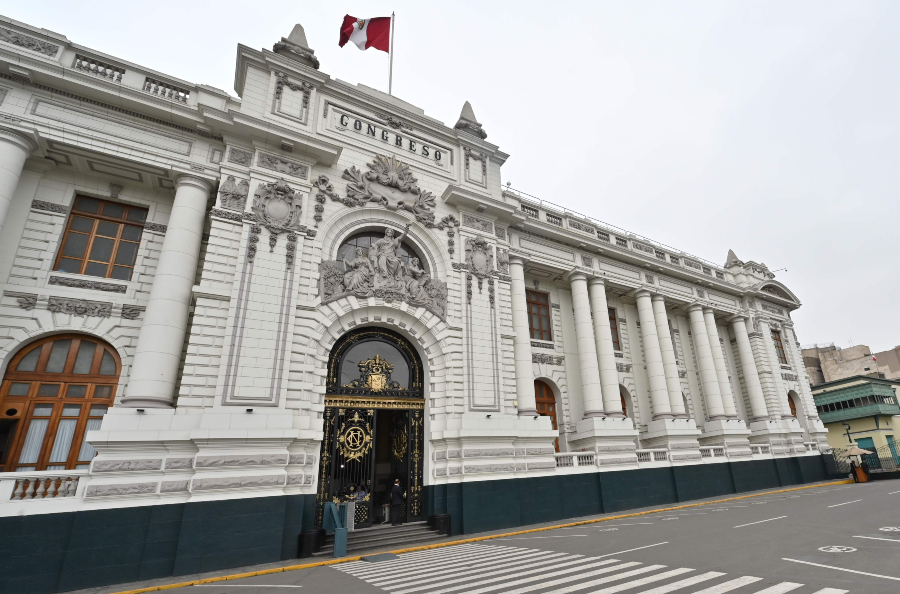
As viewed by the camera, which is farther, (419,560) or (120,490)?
(419,560)

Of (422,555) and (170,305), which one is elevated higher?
(170,305)

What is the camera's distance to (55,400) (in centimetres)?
1153

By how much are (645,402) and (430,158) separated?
54.0 ft

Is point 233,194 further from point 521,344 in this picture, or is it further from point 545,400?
point 545,400

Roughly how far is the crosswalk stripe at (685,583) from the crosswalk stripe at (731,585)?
1.08 ft

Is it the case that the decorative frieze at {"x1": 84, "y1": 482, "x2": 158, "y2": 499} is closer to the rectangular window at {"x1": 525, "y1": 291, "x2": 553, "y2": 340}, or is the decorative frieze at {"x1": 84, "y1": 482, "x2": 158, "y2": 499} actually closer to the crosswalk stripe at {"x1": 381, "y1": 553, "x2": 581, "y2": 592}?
the crosswalk stripe at {"x1": 381, "y1": 553, "x2": 581, "y2": 592}

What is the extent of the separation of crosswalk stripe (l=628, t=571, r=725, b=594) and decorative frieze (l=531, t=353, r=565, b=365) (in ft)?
43.1

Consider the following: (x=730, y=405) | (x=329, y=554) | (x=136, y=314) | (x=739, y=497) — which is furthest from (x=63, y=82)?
(x=730, y=405)

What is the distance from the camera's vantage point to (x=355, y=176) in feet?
51.9

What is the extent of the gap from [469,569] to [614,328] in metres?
17.9

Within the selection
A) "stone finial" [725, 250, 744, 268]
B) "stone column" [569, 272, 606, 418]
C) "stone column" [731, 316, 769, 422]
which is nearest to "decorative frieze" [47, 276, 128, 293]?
"stone column" [569, 272, 606, 418]

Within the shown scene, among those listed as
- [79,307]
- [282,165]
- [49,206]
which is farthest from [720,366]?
[49,206]

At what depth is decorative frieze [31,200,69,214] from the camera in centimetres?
1255

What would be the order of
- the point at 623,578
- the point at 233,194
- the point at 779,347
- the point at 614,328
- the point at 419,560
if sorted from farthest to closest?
the point at 779,347 < the point at 614,328 < the point at 233,194 < the point at 419,560 < the point at 623,578
